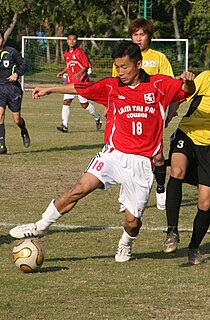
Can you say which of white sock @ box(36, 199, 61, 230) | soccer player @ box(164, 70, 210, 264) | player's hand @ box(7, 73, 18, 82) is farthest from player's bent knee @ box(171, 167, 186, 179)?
player's hand @ box(7, 73, 18, 82)

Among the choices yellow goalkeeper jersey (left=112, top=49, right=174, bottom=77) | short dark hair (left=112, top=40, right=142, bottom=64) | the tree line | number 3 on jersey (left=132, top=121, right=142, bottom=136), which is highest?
short dark hair (left=112, top=40, right=142, bottom=64)

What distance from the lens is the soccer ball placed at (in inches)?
283

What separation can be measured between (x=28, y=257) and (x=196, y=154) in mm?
1793

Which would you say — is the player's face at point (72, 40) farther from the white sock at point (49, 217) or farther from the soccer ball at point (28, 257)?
the soccer ball at point (28, 257)

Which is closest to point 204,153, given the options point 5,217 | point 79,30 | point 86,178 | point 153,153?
point 153,153

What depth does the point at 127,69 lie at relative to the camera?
7453 millimetres

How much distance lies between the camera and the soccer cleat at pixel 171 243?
7.82m

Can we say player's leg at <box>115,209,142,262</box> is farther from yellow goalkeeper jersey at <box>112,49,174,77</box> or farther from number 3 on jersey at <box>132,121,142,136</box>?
yellow goalkeeper jersey at <box>112,49,174,77</box>

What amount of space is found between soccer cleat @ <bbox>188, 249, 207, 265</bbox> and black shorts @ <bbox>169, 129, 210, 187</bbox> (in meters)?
0.58

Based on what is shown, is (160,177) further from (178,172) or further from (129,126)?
(129,126)

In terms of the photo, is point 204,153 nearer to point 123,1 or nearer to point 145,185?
point 145,185

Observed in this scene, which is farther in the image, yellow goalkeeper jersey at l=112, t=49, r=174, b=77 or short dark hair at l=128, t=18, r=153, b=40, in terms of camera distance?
yellow goalkeeper jersey at l=112, t=49, r=174, b=77

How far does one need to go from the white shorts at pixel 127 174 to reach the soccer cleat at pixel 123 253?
35 centimetres

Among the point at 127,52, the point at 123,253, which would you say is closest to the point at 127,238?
the point at 123,253
